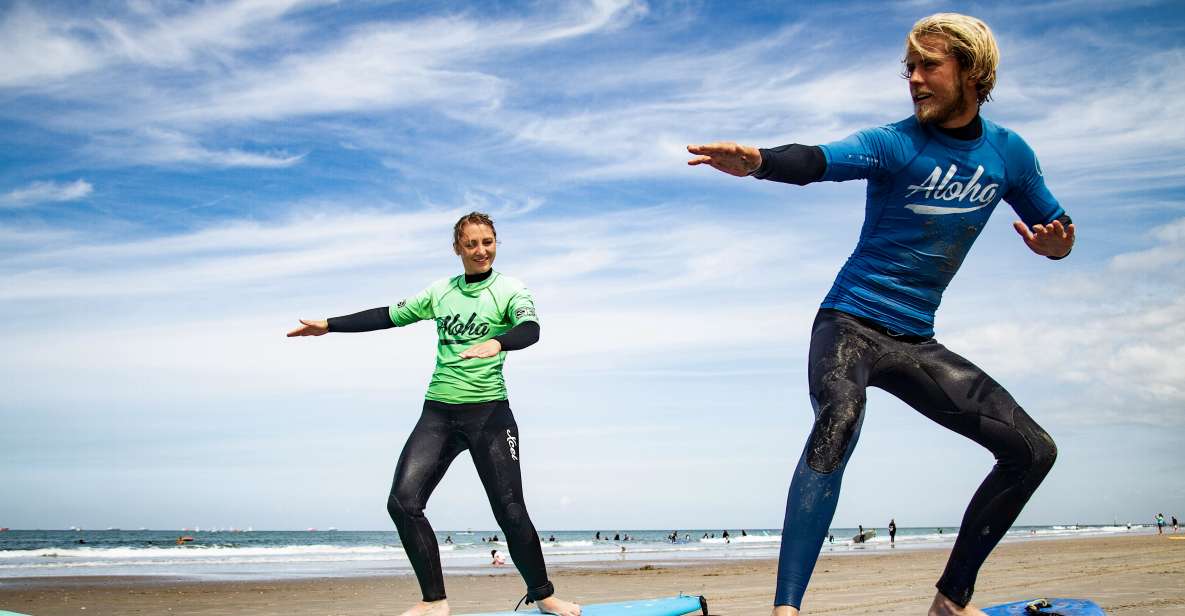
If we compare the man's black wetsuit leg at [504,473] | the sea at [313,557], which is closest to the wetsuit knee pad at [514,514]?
the man's black wetsuit leg at [504,473]

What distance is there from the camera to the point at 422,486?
215 inches

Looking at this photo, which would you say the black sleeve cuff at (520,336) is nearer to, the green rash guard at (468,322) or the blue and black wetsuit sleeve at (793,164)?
the green rash guard at (468,322)

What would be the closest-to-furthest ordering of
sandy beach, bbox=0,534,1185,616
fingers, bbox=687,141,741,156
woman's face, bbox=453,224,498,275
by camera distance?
fingers, bbox=687,141,741,156 → woman's face, bbox=453,224,498,275 → sandy beach, bbox=0,534,1185,616

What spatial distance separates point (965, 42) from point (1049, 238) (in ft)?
3.38

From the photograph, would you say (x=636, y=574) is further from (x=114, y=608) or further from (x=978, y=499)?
(x=978, y=499)

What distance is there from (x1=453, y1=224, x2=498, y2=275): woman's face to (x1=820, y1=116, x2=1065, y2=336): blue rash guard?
8.36 feet

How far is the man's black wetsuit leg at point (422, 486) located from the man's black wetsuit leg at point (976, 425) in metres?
2.76

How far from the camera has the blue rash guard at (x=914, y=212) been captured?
3.73m

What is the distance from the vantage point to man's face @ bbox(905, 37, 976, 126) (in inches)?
147

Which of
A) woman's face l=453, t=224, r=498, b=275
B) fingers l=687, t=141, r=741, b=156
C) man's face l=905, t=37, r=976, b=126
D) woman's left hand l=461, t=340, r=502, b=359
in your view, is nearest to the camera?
fingers l=687, t=141, r=741, b=156

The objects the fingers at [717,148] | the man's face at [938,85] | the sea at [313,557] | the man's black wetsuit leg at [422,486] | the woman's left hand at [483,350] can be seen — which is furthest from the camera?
the sea at [313,557]

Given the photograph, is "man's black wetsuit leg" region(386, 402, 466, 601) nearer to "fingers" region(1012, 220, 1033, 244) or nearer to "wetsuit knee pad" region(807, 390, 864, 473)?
"wetsuit knee pad" region(807, 390, 864, 473)

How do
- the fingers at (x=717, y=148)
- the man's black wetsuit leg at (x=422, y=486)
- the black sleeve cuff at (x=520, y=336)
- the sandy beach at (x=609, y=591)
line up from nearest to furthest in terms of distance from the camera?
the fingers at (x=717, y=148)
the black sleeve cuff at (x=520, y=336)
the man's black wetsuit leg at (x=422, y=486)
the sandy beach at (x=609, y=591)

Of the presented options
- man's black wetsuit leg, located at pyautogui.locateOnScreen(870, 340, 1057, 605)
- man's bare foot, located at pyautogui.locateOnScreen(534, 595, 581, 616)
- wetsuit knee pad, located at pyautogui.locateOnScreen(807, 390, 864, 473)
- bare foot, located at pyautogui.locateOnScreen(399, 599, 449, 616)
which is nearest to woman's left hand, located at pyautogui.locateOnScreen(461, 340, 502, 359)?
bare foot, located at pyautogui.locateOnScreen(399, 599, 449, 616)
